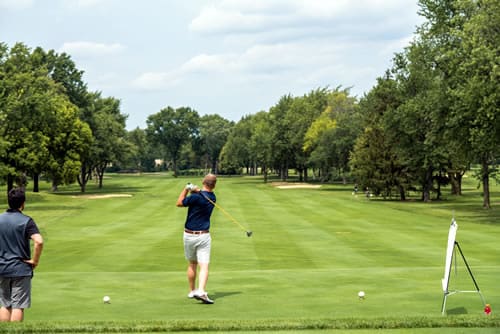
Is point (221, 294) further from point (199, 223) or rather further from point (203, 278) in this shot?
point (199, 223)

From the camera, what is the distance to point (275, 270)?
64.3 feet

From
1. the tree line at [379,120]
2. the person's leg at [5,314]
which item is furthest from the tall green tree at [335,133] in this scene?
the person's leg at [5,314]

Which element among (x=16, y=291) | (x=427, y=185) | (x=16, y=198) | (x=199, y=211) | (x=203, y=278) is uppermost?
(x=16, y=198)

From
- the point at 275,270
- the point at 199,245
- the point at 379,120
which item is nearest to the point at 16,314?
the point at 199,245

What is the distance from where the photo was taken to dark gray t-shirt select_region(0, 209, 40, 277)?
10.3 metres

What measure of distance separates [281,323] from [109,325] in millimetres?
2566

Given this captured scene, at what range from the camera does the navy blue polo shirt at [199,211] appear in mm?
13836

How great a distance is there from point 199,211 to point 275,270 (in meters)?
6.12

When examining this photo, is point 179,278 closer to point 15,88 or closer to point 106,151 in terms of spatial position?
point 15,88

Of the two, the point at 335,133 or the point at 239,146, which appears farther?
the point at 239,146

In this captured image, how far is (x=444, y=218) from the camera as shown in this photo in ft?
155

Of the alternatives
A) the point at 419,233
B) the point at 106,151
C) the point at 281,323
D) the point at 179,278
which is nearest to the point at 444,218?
the point at 419,233

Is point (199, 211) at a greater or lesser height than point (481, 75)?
lesser

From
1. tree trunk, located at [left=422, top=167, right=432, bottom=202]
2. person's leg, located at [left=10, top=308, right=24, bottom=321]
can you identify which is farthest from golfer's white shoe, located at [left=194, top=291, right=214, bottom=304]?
tree trunk, located at [left=422, top=167, right=432, bottom=202]
